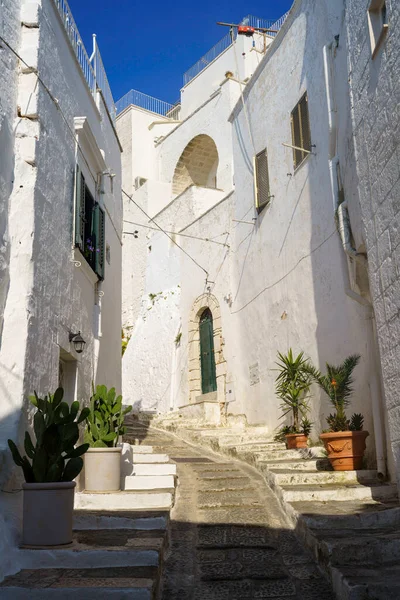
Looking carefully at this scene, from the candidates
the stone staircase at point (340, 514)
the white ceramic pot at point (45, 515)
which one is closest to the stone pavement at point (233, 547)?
the stone staircase at point (340, 514)

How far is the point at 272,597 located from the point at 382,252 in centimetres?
300

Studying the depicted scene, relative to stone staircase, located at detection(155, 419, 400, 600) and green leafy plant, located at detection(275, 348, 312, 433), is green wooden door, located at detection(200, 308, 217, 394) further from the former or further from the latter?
stone staircase, located at detection(155, 419, 400, 600)

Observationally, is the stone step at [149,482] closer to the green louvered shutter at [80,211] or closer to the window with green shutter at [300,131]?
the green louvered shutter at [80,211]

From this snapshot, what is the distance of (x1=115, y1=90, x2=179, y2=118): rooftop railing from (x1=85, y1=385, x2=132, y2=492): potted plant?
22.5 m

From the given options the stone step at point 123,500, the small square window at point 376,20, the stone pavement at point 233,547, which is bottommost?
the stone pavement at point 233,547

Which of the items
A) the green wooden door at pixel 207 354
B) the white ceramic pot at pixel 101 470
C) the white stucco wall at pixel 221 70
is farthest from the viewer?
the white stucco wall at pixel 221 70

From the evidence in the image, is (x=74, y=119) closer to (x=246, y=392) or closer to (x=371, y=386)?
(x=371, y=386)

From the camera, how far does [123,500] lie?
592 centimetres

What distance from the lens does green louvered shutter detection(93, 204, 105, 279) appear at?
8.24 m

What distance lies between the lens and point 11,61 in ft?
19.4

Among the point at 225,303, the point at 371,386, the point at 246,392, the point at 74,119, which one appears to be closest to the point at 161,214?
the point at 225,303

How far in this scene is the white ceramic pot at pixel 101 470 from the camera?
6.45 meters

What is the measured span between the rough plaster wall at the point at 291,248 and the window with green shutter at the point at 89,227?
3.32 metres

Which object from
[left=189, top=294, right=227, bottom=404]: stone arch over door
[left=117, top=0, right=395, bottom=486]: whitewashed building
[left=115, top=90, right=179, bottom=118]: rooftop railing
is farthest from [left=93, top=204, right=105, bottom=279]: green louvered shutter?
[left=115, top=90, right=179, bottom=118]: rooftop railing
